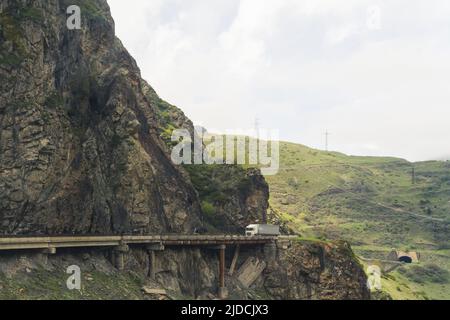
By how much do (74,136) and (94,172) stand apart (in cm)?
568

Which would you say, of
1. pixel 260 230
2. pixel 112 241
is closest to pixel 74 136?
pixel 112 241

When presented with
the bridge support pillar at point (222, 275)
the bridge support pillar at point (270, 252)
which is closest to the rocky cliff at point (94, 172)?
the bridge support pillar at point (270, 252)

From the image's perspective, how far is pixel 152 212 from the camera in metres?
94.5

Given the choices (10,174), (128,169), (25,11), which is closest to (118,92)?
(128,169)

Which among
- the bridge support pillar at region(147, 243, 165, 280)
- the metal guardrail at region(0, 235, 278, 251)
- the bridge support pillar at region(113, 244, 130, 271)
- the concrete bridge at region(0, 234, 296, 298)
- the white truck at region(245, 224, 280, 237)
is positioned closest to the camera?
the metal guardrail at region(0, 235, 278, 251)

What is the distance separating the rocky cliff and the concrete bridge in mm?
1387

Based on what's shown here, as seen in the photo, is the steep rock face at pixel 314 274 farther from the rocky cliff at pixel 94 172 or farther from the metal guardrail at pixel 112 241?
the metal guardrail at pixel 112 241

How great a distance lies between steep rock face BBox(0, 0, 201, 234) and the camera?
7638cm

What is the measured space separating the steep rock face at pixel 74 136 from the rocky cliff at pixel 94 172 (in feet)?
0.48

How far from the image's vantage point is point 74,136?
3302 inches

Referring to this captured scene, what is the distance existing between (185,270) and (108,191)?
648 inches

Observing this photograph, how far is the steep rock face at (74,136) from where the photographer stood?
76375 mm

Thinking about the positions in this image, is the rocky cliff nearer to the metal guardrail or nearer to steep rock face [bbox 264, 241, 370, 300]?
steep rock face [bbox 264, 241, 370, 300]

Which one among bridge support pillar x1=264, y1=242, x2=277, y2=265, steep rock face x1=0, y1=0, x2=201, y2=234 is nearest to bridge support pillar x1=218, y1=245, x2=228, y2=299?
steep rock face x1=0, y1=0, x2=201, y2=234
